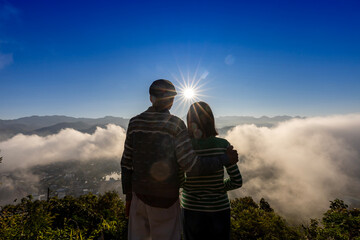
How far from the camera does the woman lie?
2.90 meters

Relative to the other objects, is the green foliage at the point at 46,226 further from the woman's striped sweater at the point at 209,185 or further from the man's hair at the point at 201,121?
the man's hair at the point at 201,121

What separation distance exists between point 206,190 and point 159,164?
3.04 feet

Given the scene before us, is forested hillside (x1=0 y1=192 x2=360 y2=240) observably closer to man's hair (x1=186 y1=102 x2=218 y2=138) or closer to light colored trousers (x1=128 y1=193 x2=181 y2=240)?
light colored trousers (x1=128 y1=193 x2=181 y2=240)

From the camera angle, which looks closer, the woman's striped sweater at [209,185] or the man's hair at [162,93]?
the man's hair at [162,93]

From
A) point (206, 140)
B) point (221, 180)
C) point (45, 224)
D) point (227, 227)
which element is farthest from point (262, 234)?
point (45, 224)

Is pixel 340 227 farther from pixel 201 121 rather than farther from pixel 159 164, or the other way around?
pixel 159 164

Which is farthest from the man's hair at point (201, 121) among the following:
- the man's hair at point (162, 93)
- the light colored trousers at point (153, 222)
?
the light colored trousers at point (153, 222)

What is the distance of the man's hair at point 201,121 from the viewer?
3012 mm

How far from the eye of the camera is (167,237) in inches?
107

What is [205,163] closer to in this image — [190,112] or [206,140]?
[206,140]

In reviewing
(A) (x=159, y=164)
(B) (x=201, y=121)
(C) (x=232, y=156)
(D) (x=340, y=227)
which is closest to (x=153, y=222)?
(A) (x=159, y=164)

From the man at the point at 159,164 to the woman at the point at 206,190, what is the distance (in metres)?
0.24

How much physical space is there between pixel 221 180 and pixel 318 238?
911cm

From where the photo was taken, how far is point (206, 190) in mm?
2955
